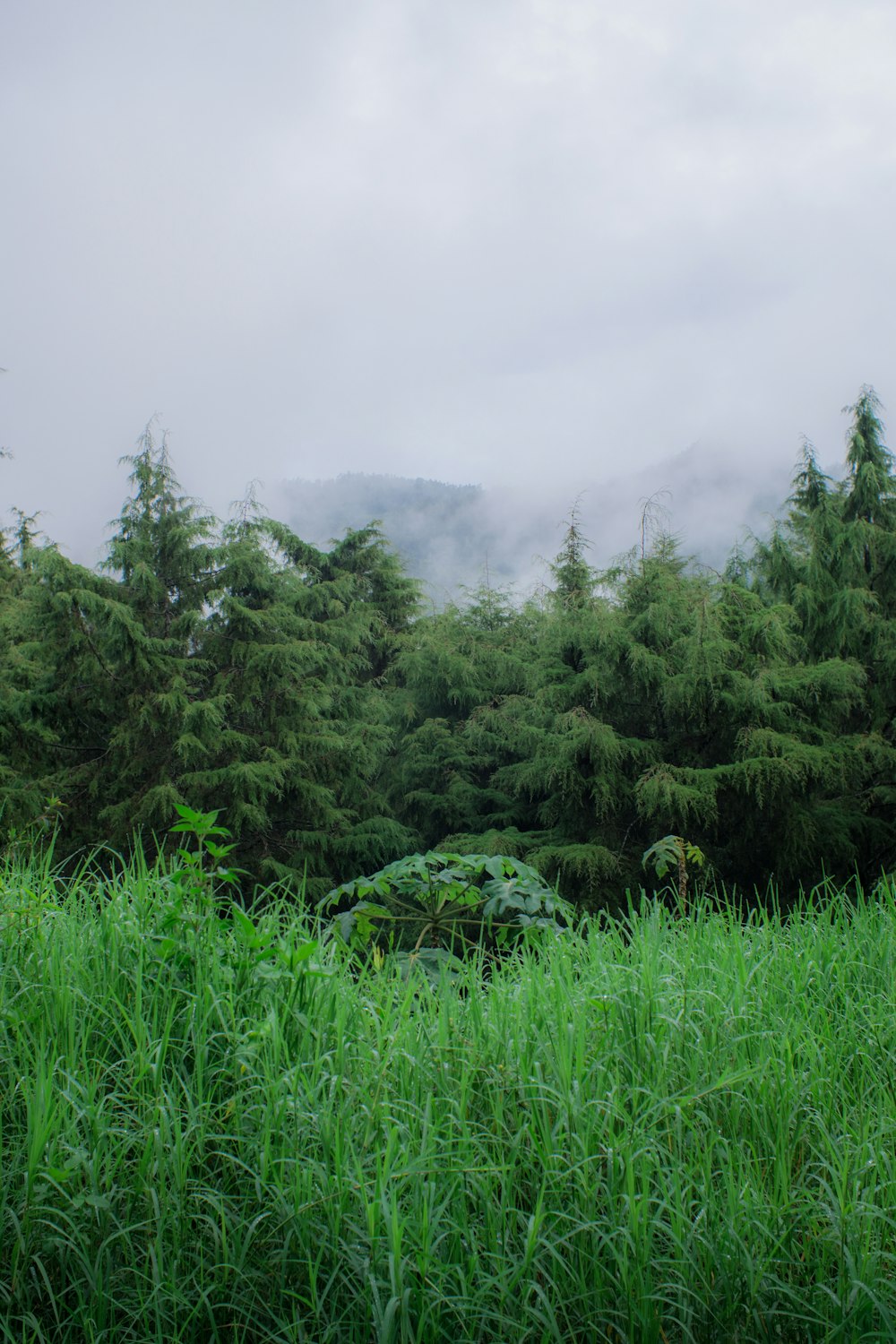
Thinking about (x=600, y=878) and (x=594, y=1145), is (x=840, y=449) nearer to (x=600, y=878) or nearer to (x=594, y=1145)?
(x=600, y=878)

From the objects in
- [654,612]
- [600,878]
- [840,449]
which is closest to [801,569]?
[840,449]

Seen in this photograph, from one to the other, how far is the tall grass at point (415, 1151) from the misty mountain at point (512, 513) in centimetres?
615

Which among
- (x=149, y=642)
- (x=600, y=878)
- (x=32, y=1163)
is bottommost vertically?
(x=600, y=878)

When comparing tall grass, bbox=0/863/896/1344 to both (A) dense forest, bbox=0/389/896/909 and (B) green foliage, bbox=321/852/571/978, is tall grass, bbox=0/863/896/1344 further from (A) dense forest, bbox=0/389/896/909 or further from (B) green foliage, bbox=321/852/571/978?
(A) dense forest, bbox=0/389/896/909

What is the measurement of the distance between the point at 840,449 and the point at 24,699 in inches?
371

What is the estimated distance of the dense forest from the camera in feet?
20.7

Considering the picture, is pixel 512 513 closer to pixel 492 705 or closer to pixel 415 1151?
pixel 492 705

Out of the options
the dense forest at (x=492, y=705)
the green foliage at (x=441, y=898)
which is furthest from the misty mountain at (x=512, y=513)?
the green foliage at (x=441, y=898)

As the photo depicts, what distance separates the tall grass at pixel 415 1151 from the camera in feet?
4.68

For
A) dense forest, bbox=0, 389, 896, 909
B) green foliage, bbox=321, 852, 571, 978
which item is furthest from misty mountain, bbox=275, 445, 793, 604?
green foliage, bbox=321, 852, 571, 978

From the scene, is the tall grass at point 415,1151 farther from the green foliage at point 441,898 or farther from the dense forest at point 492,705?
the dense forest at point 492,705

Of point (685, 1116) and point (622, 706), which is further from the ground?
point (622, 706)

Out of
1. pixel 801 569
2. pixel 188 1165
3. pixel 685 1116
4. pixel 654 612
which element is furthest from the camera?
pixel 801 569

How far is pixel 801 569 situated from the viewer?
8820mm
